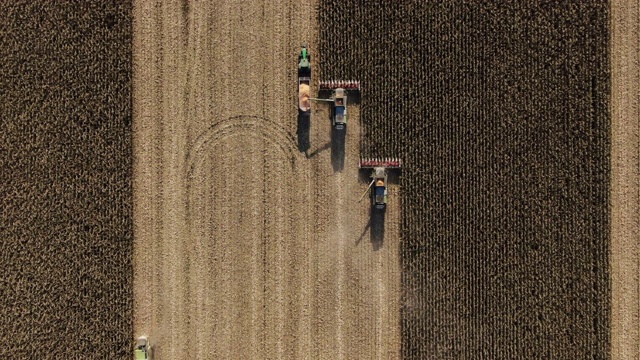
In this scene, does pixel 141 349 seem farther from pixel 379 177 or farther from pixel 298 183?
pixel 379 177

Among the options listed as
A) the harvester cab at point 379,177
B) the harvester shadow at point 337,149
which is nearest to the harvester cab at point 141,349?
the harvester shadow at point 337,149

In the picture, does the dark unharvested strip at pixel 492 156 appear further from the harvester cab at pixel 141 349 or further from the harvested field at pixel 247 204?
the harvester cab at pixel 141 349

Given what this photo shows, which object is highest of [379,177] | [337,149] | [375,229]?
[337,149]

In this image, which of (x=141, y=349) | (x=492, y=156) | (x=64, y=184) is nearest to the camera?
(x=141, y=349)

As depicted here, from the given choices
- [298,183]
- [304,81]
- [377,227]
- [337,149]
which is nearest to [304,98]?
[304,81]

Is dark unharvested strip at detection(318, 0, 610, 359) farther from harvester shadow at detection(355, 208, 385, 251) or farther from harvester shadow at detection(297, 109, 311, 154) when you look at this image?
harvester shadow at detection(297, 109, 311, 154)

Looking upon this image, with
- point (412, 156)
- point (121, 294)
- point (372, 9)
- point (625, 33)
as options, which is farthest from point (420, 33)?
point (121, 294)

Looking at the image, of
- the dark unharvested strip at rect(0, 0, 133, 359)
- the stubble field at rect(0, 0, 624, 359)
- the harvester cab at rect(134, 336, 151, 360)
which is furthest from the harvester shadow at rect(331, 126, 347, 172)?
the harvester cab at rect(134, 336, 151, 360)
